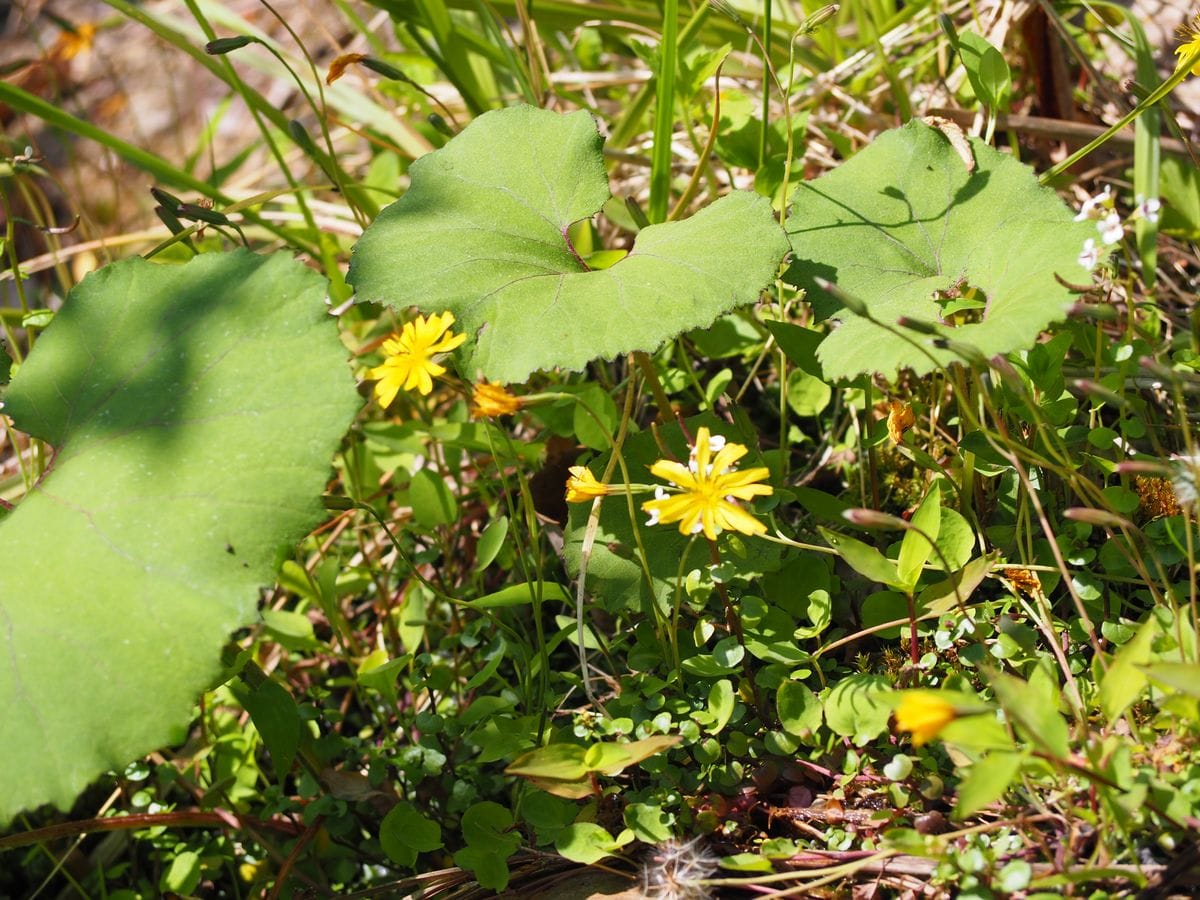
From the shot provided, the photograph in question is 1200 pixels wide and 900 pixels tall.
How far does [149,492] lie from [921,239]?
3.71 feet

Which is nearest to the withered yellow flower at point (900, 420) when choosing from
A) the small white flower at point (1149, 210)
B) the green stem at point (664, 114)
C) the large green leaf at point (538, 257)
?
the large green leaf at point (538, 257)

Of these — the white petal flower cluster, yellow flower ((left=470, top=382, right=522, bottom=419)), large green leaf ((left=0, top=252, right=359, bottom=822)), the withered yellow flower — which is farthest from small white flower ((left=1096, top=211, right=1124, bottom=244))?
large green leaf ((left=0, top=252, right=359, bottom=822))

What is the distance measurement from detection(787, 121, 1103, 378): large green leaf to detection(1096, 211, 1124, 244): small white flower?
0.03 m

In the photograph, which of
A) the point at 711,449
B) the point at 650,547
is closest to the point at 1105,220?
the point at 711,449

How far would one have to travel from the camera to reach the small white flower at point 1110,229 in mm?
1328

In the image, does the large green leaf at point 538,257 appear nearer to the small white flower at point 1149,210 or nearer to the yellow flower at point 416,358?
the yellow flower at point 416,358

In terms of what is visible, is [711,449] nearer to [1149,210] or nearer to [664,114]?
[1149,210]

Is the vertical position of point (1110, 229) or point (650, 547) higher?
point (1110, 229)

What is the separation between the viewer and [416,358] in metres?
1.54

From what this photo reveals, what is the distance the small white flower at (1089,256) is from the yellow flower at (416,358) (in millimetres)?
791

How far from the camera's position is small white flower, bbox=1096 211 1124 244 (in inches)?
52.3

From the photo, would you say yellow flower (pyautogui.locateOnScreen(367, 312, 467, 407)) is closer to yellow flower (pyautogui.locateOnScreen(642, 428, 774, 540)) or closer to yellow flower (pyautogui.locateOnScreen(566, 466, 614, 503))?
yellow flower (pyautogui.locateOnScreen(566, 466, 614, 503))

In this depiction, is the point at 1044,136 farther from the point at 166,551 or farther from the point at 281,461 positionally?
the point at 166,551

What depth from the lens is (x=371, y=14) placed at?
3.82m
